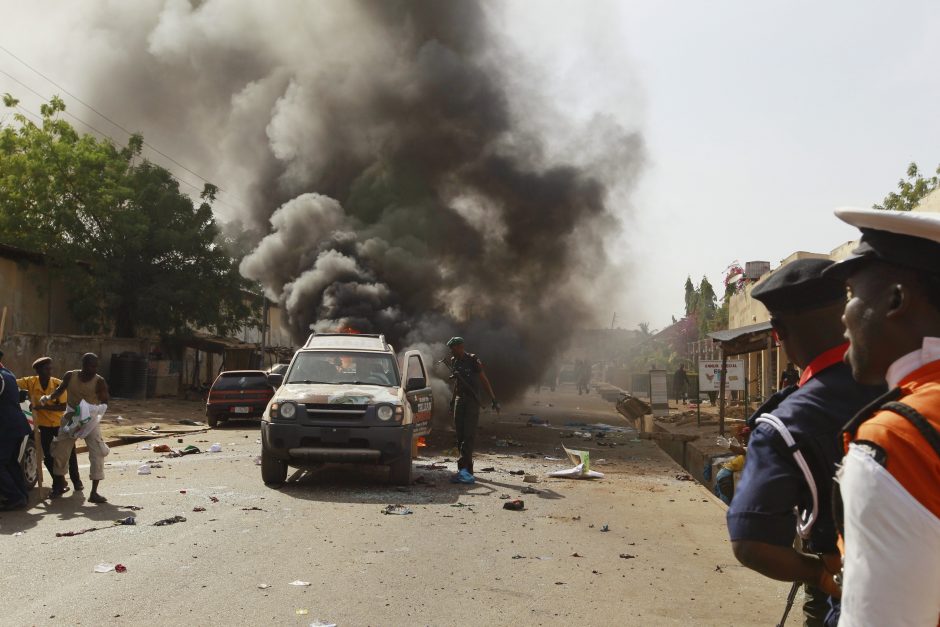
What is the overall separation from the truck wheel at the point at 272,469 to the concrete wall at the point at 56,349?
54.2ft

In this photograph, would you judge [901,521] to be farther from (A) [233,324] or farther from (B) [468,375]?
(A) [233,324]

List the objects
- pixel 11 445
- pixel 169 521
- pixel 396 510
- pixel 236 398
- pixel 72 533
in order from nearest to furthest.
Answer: pixel 72 533 → pixel 169 521 → pixel 11 445 → pixel 396 510 → pixel 236 398

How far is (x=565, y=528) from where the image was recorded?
8.16m

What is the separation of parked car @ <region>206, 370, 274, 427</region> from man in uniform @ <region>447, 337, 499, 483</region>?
1013 cm

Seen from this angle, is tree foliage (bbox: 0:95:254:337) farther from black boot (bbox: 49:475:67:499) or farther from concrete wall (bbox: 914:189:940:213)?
concrete wall (bbox: 914:189:940:213)

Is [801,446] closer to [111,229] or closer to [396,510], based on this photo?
[396,510]

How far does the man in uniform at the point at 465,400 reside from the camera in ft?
36.9

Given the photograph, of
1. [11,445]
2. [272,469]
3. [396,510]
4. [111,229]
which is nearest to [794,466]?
[396,510]

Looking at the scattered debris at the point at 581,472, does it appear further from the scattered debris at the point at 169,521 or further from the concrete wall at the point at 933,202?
the concrete wall at the point at 933,202

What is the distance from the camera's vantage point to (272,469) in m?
10.3

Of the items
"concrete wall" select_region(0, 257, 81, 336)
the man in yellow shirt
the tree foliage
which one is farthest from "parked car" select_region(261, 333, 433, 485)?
the tree foliage

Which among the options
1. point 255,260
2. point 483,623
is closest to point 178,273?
point 255,260

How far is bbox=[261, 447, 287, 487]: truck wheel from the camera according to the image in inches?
403

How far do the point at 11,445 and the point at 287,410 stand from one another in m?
2.90
